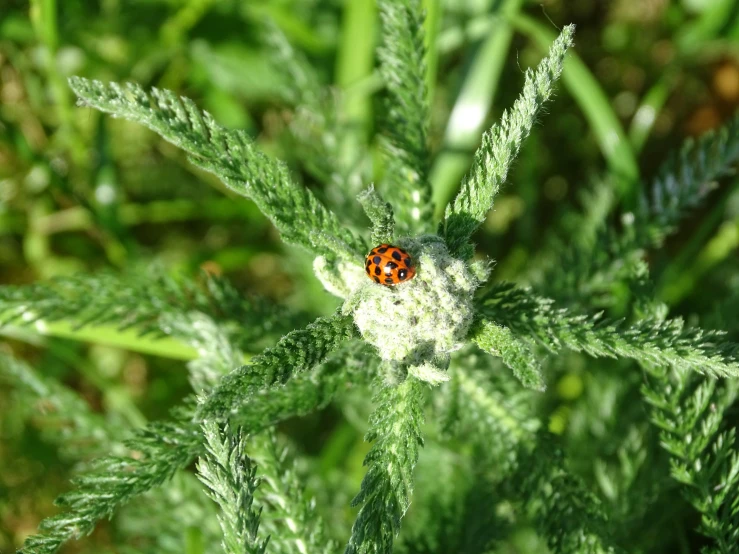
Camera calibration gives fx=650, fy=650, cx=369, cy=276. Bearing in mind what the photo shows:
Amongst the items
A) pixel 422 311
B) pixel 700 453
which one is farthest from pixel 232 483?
pixel 700 453

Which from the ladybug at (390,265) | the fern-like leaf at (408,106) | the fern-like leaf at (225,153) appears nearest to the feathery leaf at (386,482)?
the ladybug at (390,265)

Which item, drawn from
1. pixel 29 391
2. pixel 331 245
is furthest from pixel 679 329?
pixel 29 391

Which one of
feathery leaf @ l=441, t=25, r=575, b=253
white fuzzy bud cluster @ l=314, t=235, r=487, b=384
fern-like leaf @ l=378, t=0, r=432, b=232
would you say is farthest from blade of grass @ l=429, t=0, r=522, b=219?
white fuzzy bud cluster @ l=314, t=235, r=487, b=384

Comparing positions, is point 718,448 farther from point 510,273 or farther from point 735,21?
point 735,21

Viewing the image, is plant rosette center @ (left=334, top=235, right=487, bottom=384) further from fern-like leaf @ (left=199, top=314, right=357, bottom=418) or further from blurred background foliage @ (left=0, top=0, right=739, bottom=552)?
blurred background foliage @ (left=0, top=0, right=739, bottom=552)

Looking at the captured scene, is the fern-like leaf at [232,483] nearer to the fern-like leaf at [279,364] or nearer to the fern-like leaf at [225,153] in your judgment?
the fern-like leaf at [279,364]

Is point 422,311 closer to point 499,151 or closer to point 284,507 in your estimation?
point 499,151
